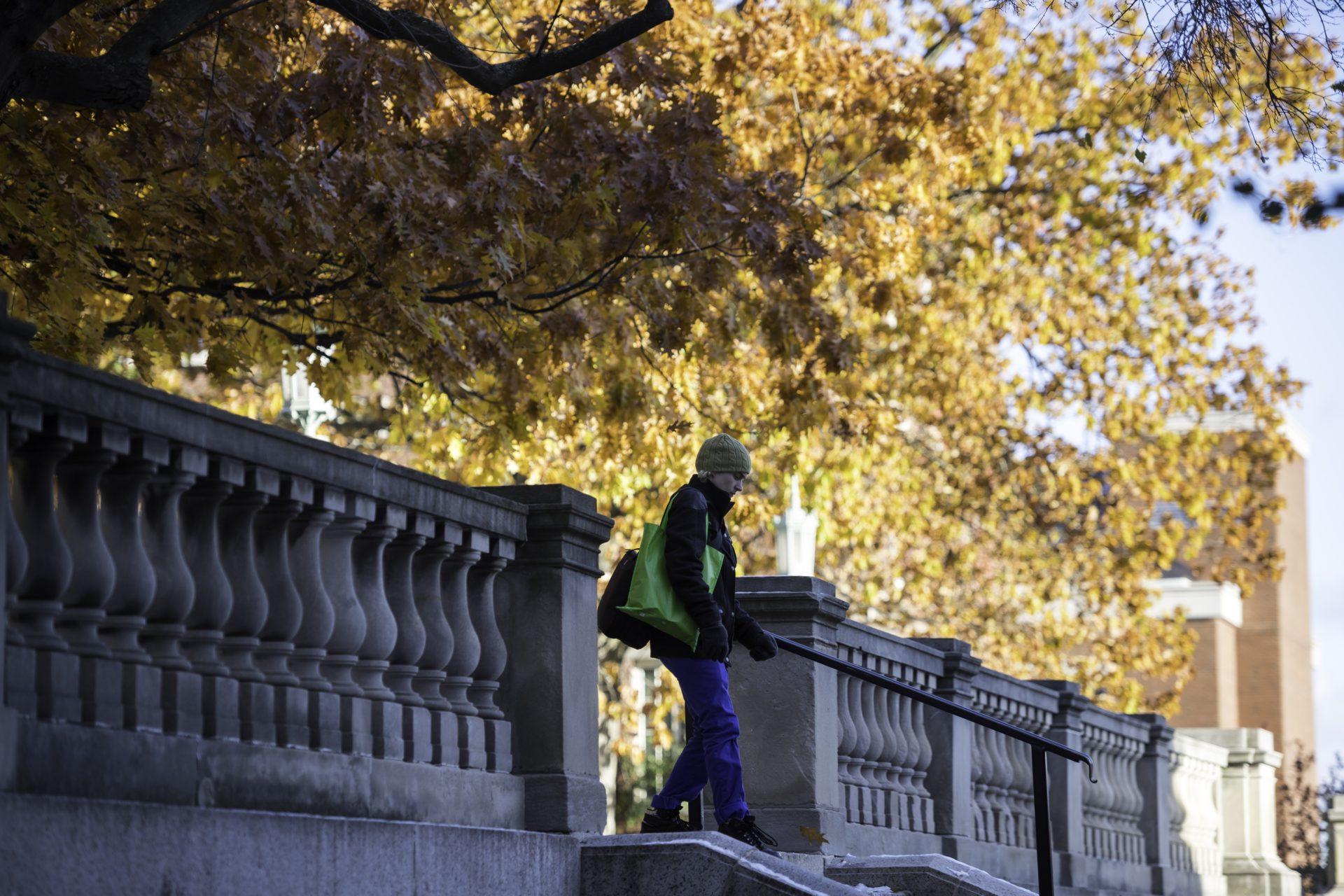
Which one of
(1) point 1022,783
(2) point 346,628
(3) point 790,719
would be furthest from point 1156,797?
(2) point 346,628

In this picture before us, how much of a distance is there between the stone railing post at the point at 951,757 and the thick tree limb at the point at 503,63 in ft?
17.1

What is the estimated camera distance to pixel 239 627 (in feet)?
19.2

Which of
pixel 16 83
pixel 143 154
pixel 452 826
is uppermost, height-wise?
pixel 143 154

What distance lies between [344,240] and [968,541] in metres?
14.0

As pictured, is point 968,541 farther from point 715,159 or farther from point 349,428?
point 715,159

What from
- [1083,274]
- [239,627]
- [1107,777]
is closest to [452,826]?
[239,627]

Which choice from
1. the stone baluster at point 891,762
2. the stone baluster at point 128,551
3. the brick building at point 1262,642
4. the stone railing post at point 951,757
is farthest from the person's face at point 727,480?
the brick building at point 1262,642

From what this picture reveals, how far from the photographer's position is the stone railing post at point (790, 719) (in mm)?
9445

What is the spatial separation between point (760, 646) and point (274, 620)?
112 inches

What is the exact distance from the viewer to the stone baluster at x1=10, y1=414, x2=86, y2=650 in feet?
16.5

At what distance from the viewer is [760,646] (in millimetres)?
8312

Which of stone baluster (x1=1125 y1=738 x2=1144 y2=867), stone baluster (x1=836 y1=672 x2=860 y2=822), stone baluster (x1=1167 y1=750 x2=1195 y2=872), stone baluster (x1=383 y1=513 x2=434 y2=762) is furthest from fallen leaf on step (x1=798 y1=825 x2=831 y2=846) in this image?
stone baluster (x1=1167 y1=750 x2=1195 y2=872)

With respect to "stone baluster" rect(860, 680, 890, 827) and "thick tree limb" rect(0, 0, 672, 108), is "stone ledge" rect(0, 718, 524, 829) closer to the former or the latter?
"thick tree limb" rect(0, 0, 672, 108)

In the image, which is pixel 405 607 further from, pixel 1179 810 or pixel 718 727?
pixel 1179 810
